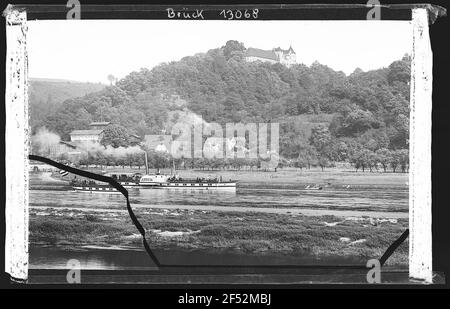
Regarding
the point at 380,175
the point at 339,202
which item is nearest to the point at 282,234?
the point at 339,202

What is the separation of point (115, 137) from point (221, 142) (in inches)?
30.6

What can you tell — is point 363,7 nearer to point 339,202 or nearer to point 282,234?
point 339,202

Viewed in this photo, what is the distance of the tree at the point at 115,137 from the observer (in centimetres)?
512

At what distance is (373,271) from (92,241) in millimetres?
2045

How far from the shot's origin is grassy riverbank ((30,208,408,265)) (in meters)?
5.07

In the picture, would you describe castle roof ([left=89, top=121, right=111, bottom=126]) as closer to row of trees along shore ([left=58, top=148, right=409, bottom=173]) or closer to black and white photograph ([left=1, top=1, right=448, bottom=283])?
black and white photograph ([left=1, top=1, right=448, bottom=283])

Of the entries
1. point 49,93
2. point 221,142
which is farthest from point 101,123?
point 221,142

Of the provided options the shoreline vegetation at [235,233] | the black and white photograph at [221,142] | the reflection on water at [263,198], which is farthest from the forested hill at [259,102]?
the shoreline vegetation at [235,233]

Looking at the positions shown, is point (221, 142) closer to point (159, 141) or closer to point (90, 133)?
point (159, 141)

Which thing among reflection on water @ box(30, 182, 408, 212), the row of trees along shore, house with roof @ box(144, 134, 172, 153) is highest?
house with roof @ box(144, 134, 172, 153)

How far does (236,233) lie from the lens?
16.6 feet

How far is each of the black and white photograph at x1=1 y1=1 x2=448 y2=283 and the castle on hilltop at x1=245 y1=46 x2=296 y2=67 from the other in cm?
1

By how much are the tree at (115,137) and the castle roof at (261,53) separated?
1060 mm

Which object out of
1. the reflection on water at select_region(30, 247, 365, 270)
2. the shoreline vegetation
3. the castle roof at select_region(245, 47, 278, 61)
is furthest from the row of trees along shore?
the castle roof at select_region(245, 47, 278, 61)
